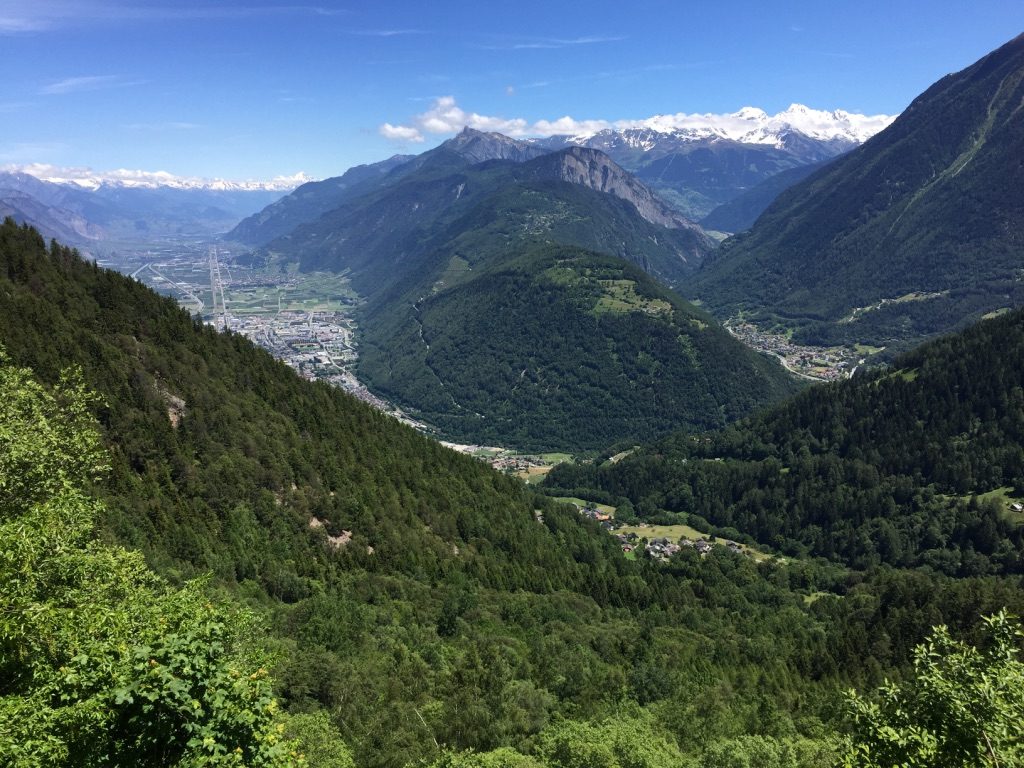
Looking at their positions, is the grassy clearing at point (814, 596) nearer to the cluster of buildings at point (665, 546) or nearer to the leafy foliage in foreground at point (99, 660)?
the cluster of buildings at point (665, 546)

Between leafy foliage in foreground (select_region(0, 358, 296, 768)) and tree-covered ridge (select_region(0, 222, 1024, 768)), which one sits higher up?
A: leafy foliage in foreground (select_region(0, 358, 296, 768))

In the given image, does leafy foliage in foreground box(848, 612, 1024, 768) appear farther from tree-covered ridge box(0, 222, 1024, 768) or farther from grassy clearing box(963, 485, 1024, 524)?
grassy clearing box(963, 485, 1024, 524)

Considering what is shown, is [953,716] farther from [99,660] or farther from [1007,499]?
[1007,499]

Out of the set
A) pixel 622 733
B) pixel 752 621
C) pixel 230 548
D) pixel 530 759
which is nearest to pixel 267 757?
pixel 530 759

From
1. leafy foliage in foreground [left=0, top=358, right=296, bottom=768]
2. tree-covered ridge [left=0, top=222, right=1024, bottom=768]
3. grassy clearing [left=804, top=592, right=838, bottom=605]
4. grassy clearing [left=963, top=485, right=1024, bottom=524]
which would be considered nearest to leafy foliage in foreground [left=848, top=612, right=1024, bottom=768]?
tree-covered ridge [left=0, top=222, right=1024, bottom=768]

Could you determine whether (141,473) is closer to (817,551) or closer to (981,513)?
(817,551)

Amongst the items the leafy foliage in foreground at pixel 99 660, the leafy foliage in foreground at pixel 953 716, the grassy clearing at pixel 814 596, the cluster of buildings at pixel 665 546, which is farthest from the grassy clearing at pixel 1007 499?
the leafy foliage in foreground at pixel 99 660
